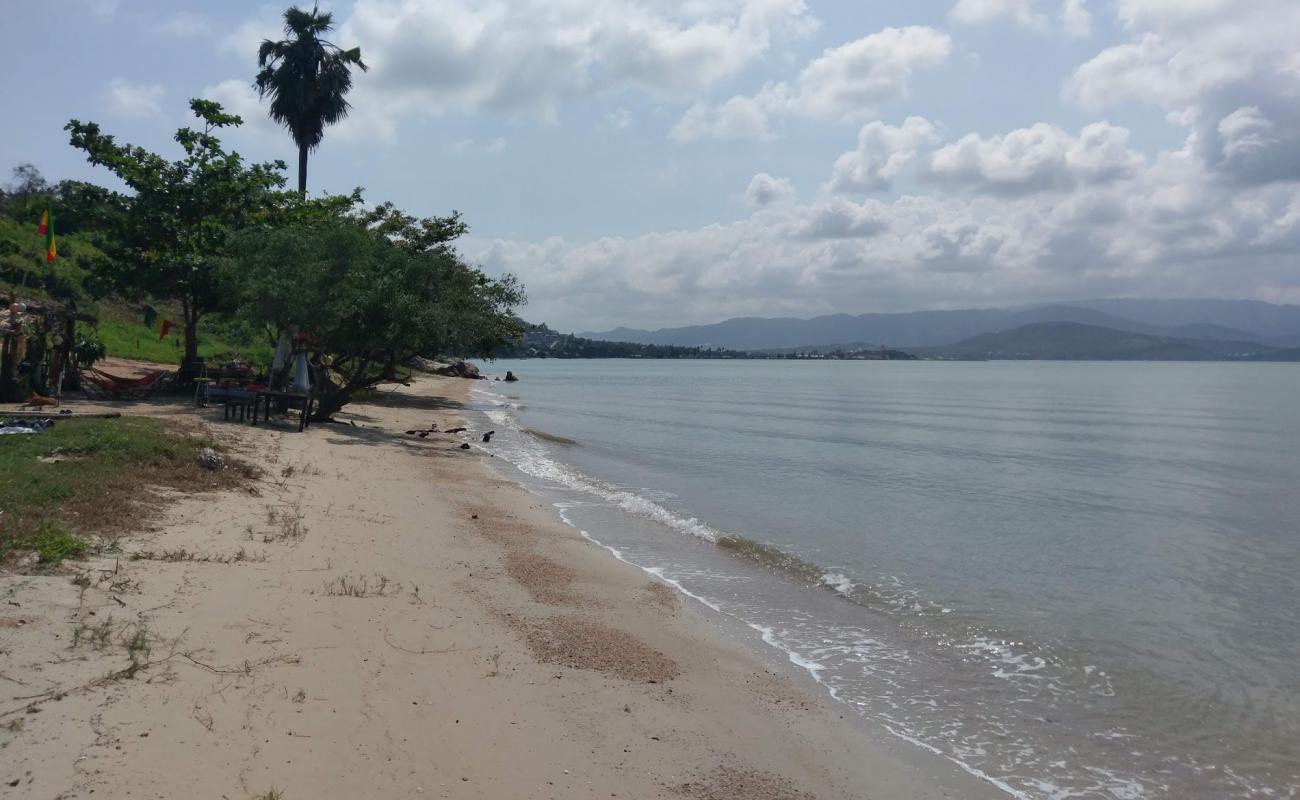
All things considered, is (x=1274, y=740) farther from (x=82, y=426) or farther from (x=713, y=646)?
(x=82, y=426)

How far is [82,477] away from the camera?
9.30 metres

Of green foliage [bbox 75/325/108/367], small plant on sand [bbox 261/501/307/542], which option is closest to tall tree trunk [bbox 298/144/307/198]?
green foliage [bbox 75/325/108/367]

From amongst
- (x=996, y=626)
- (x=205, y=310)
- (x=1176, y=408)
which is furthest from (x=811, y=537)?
(x=1176, y=408)

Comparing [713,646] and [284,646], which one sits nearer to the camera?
[284,646]

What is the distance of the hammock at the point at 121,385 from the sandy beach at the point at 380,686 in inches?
466

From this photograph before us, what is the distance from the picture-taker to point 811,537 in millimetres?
14281

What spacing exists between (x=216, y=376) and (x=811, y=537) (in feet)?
51.5

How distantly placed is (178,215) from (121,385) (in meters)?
5.46

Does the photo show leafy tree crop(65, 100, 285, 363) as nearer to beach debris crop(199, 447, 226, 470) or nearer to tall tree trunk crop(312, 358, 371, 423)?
tall tree trunk crop(312, 358, 371, 423)

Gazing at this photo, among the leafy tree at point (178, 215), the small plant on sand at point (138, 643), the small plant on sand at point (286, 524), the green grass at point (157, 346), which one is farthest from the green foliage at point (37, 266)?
the small plant on sand at point (138, 643)

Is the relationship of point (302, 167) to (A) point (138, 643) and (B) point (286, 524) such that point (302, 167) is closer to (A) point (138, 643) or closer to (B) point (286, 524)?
(B) point (286, 524)

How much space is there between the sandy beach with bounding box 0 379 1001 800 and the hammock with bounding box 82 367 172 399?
38.9ft

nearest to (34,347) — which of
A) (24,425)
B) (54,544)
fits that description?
(24,425)

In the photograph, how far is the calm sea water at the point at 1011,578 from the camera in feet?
22.3
